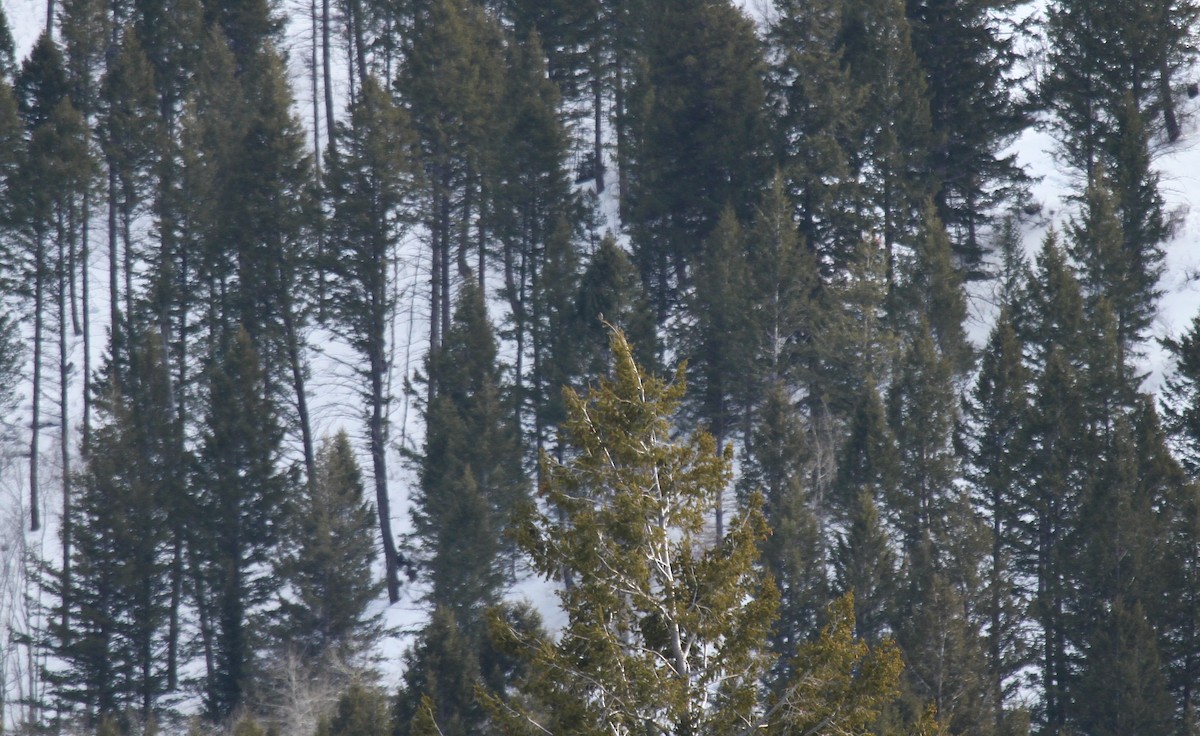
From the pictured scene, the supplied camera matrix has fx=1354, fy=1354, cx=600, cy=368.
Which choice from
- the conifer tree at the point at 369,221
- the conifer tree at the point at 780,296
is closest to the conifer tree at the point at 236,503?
the conifer tree at the point at 369,221

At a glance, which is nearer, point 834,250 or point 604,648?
point 604,648

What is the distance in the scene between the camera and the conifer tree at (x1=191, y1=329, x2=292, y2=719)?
1459 inches

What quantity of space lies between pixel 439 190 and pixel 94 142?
13179 millimetres

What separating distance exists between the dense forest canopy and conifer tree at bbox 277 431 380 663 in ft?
0.45

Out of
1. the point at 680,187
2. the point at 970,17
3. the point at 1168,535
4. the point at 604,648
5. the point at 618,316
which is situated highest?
the point at 970,17

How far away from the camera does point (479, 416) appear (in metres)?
37.6

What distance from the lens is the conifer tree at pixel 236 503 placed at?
122 feet

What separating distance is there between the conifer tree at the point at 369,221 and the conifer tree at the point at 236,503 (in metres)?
3.83

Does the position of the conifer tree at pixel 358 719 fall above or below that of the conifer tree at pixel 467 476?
below

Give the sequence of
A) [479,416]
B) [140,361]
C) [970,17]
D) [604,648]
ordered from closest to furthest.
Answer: [604,648]
[479,416]
[140,361]
[970,17]

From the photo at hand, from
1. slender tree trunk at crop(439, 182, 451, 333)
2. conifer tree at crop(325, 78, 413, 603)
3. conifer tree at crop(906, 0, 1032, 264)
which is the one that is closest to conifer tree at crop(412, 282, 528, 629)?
conifer tree at crop(325, 78, 413, 603)

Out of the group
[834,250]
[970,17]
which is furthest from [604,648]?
[970,17]

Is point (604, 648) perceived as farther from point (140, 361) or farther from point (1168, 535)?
point (140, 361)

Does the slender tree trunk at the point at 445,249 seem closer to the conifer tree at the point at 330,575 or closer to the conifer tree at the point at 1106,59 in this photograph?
the conifer tree at the point at 330,575
